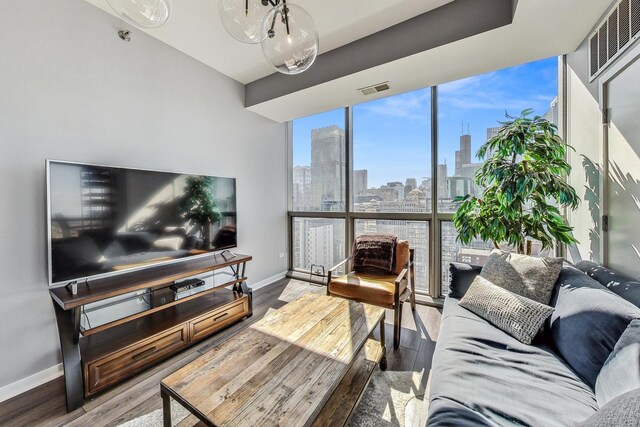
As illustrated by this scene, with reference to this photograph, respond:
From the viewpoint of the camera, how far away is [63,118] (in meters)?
1.98

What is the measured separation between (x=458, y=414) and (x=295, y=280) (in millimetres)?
3279

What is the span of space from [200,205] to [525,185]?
295cm

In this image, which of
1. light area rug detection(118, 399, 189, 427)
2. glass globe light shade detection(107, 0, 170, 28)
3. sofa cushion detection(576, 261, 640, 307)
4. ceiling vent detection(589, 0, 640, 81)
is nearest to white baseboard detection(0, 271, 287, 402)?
light area rug detection(118, 399, 189, 427)

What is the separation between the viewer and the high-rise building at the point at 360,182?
12.3ft

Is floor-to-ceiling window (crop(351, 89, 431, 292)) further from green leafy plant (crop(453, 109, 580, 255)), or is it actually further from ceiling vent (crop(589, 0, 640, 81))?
ceiling vent (crop(589, 0, 640, 81))

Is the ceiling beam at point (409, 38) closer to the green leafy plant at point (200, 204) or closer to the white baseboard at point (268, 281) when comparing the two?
the green leafy plant at point (200, 204)

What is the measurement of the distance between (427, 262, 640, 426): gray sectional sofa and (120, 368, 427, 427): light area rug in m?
0.45

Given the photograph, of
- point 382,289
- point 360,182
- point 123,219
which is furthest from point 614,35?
point 123,219

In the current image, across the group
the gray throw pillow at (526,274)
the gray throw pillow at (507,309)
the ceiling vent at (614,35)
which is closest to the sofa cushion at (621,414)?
the gray throw pillow at (507,309)

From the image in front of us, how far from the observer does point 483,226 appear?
2.19 m

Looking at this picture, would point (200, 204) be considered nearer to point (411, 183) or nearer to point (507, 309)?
point (411, 183)

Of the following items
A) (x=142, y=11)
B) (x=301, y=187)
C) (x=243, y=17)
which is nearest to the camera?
(x=142, y=11)

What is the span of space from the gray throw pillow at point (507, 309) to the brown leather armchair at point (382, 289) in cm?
60

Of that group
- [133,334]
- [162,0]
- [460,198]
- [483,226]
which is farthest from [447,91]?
[133,334]
